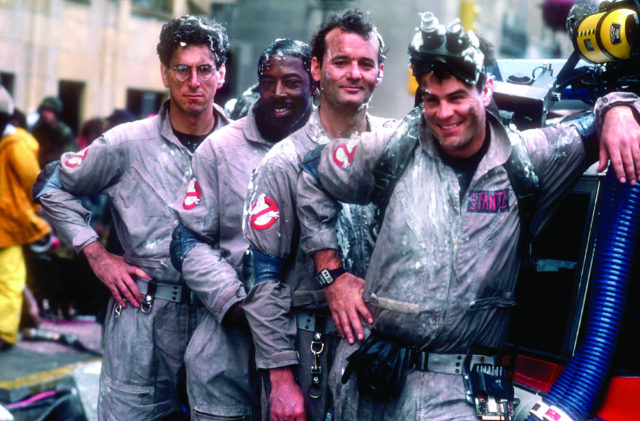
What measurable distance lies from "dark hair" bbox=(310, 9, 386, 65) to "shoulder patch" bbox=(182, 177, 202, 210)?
0.79 metres

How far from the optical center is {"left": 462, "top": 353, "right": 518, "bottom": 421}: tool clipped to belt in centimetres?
303

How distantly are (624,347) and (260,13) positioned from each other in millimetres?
22632

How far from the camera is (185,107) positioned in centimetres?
466

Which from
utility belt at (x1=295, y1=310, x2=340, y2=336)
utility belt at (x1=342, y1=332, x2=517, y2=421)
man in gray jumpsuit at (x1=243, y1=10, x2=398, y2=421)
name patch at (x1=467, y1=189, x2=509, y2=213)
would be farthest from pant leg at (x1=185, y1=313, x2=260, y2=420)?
name patch at (x1=467, y1=189, x2=509, y2=213)

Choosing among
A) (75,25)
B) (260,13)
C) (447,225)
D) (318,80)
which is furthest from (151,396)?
(260,13)

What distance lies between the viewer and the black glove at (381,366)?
3.11 m

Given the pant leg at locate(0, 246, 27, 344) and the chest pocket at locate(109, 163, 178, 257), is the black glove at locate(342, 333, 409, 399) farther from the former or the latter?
the pant leg at locate(0, 246, 27, 344)

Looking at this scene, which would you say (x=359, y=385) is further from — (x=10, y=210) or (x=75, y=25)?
(x=75, y=25)

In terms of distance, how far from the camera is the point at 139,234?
14.8ft

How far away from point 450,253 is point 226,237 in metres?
1.37

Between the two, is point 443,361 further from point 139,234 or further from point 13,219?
point 13,219

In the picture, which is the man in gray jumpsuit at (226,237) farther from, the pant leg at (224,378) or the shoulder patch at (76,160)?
the shoulder patch at (76,160)

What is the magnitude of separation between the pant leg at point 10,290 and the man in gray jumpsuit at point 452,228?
225 inches

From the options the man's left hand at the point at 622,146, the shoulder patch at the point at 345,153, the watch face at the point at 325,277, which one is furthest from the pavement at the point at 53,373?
the man's left hand at the point at 622,146
